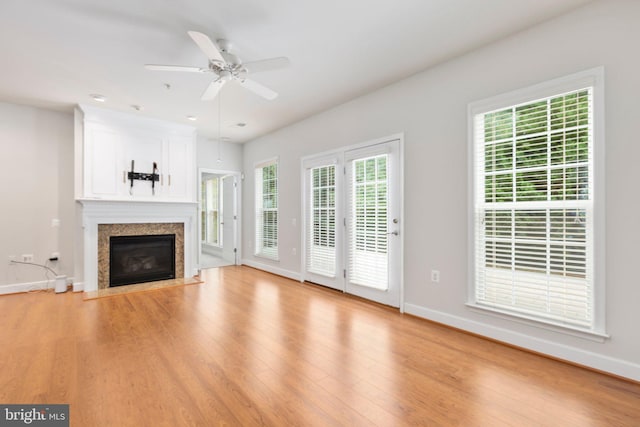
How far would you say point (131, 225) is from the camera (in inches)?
197

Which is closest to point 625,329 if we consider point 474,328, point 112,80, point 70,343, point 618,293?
point 618,293

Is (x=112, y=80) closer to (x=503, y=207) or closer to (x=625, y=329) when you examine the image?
(x=503, y=207)

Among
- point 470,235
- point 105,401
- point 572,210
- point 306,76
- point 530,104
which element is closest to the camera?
point 105,401

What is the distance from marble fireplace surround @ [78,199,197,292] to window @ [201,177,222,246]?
2112 mm

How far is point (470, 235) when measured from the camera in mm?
3010

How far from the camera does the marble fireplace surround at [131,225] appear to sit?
457 centimetres

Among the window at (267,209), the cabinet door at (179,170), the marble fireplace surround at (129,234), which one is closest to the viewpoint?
the marble fireplace surround at (129,234)

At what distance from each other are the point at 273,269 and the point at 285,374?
3.74 m

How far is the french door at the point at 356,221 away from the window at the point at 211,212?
11.8 feet

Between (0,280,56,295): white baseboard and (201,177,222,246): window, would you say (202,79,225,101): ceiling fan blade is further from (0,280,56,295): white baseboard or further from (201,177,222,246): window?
(201,177,222,246): window

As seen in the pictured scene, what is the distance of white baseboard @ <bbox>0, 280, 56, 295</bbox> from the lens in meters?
4.48

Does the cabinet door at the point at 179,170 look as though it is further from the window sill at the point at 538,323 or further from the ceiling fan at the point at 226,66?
the window sill at the point at 538,323

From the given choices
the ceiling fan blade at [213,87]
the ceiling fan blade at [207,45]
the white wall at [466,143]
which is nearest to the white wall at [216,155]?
the white wall at [466,143]

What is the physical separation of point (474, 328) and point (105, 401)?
3.02 m
